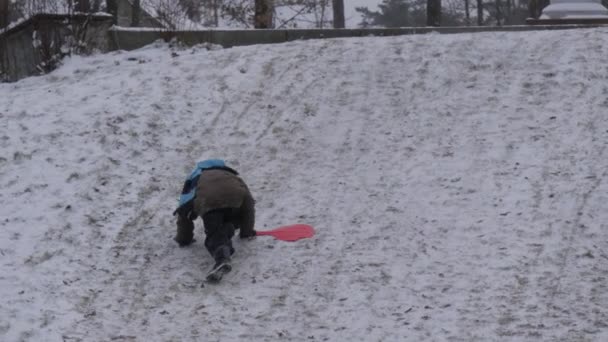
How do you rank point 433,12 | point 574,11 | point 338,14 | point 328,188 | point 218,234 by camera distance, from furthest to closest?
point 338,14 → point 433,12 → point 574,11 → point 328,188 → point 218,234

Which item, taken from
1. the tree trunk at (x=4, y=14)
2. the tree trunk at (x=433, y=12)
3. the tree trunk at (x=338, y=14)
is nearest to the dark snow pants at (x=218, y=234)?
the tree trunk at (x=4, y=14)

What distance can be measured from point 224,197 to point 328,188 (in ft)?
5.74

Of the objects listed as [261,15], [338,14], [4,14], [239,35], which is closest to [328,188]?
[239,35]

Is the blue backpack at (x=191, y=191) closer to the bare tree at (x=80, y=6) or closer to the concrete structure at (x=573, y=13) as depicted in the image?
the bare tree at (x=80, y=6)

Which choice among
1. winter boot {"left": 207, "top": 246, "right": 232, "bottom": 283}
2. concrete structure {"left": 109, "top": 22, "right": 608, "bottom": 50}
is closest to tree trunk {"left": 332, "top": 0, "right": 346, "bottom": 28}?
concrete structure {"left": 109, "top": 22, "right": 608, "bottom": 50}

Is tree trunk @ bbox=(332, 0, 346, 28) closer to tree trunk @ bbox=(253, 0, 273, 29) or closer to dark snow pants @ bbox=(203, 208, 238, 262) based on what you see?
tree trunk @ bbox=(253, 0, 273, 29)

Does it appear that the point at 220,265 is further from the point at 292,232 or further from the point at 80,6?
the point at 80,6

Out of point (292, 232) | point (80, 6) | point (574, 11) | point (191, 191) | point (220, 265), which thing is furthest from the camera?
point (574, 11)

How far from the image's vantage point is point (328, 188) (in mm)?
8461

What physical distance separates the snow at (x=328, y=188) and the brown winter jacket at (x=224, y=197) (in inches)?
11.1

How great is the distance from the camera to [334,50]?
40.3ft

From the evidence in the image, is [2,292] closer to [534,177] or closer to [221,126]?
[221,126]

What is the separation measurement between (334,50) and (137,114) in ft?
11.8

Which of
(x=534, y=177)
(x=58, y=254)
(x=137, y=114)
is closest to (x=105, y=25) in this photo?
(x=137, y=114)
